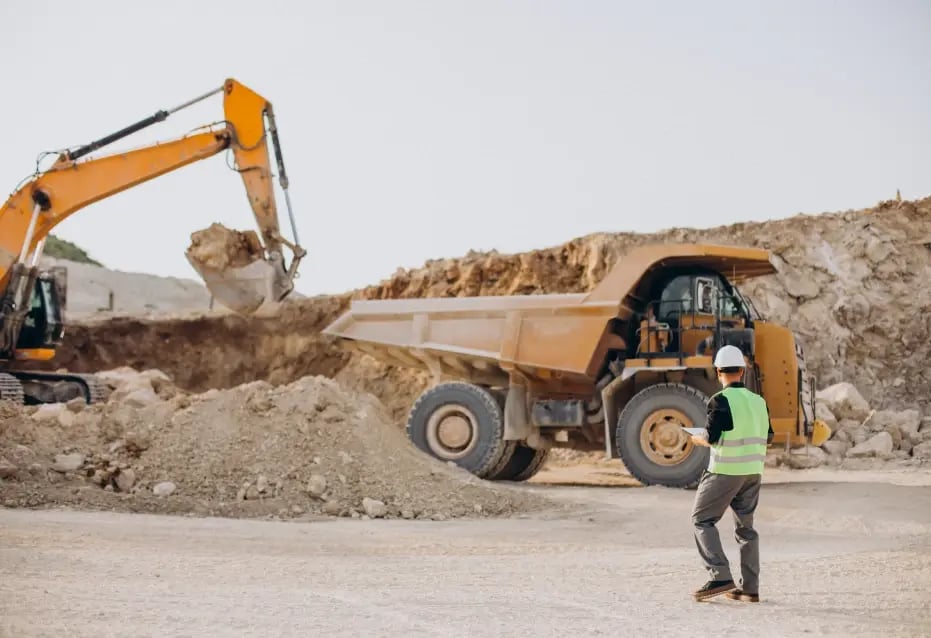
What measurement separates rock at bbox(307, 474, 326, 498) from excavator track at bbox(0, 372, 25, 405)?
6291 mm

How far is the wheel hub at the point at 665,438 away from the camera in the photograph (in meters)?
12.6

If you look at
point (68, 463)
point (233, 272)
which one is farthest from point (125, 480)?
point (233, 272)

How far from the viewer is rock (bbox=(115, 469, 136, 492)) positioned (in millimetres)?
10180

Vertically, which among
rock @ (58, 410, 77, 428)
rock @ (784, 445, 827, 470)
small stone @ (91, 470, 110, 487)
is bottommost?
rock @ (784, 445, 827, 470)

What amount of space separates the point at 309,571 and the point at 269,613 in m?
1.52

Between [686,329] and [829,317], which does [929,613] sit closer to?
[686,329]

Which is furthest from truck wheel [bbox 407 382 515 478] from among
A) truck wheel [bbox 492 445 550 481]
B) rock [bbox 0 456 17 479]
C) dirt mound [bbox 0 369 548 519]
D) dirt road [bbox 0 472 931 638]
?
rock [bbox 0 456 17 479]

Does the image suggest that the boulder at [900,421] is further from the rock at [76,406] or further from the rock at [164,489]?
the rock at [76,406]

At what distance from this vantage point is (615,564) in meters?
7.05

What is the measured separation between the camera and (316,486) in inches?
398

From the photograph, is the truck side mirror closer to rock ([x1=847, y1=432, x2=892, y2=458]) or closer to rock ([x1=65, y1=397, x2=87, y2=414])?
rock ([x1=847, y1=432, x2=892, y2=458])

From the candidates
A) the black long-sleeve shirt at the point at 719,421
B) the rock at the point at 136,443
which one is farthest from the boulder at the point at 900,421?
the black long-sleeve shirt at the point at 719,421

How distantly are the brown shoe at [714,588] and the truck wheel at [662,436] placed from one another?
6.96m

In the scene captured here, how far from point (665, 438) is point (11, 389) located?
880 cm
